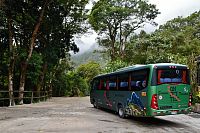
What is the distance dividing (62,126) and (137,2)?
3041cm

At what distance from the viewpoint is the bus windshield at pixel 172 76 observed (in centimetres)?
1222

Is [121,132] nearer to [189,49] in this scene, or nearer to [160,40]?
[160,40]

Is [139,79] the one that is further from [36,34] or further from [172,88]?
[36,34]

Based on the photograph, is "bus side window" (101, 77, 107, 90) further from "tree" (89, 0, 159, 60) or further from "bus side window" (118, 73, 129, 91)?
"tree" (89, 0, 159, 60)

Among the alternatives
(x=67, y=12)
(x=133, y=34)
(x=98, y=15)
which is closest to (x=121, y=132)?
(x=67, y=12)

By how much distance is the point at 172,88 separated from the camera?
1234 cm

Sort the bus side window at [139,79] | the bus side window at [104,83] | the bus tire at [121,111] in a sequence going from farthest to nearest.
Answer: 1. the bus side window at [104,83]
2. the bus tire at [121,111]
3. the bus side window at [139,79]

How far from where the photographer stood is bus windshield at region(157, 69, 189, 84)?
40.1ft

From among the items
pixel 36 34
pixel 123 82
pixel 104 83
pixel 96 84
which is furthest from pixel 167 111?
pixel 36 34

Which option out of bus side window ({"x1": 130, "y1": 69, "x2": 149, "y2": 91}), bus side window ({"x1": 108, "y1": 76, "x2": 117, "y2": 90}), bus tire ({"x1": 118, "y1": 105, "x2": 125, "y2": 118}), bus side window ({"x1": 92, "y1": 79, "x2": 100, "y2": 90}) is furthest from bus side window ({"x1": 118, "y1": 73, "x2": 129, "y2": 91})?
bus side window ({"x1": 92, "y1": 79, "x2": 100, "y2": 90})

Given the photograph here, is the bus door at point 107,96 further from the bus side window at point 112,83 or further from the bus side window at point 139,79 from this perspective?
the bus side window at point 139,79

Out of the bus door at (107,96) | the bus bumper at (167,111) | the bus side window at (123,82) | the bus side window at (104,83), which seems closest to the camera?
the bus bumper at (167,111)

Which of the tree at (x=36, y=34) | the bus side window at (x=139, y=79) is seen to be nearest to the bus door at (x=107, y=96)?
the bus side window at (x=139, y=79)

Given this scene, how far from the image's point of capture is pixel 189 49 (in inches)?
1593
